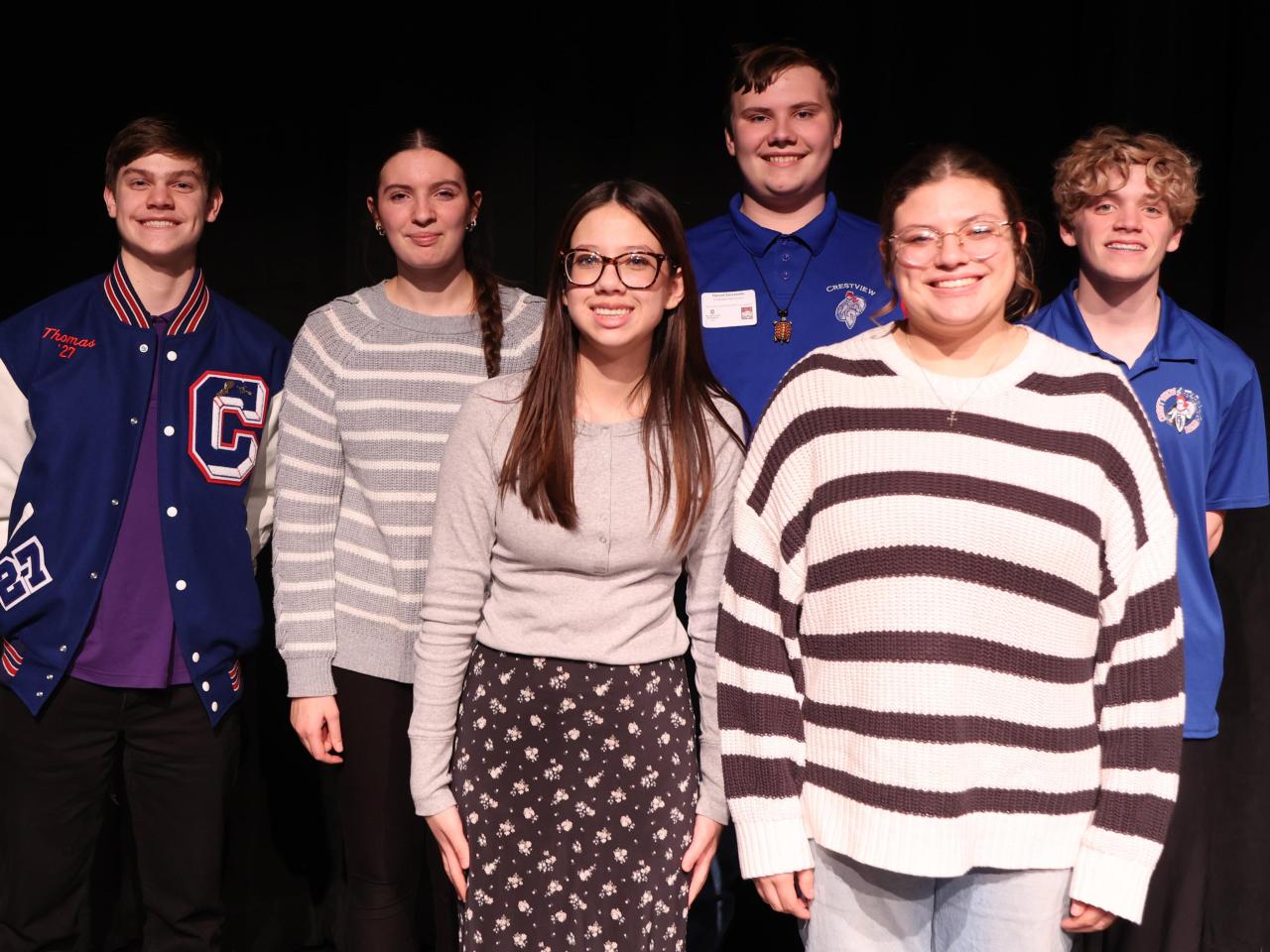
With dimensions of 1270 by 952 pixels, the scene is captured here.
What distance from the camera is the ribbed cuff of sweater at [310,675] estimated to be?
2.19 meters

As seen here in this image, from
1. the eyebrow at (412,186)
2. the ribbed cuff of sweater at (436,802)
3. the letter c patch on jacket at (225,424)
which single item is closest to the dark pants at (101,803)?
the letter c patch on jacket at (225,424)

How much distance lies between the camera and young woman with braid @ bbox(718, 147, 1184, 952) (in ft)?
5.16

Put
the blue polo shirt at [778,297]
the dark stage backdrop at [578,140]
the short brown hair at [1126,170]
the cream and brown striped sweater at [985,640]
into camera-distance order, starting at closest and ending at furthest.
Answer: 1. the cream and brown striped sweater at [985,640]
2. the short brown hair at [1126,170]
3. the blue polo shirt at [778,297]
4. the dark stage backdrop at [578,140]

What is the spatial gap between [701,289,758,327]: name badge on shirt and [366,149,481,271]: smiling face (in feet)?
1.71

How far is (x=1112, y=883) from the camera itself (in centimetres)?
158

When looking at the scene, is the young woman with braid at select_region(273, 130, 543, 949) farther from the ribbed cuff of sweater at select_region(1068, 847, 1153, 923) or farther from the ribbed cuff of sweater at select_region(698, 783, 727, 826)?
the ribbed cuff of sweater at select_region(1068, 847, 1153, 923)

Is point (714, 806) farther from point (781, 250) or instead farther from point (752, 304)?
point (781, 250)

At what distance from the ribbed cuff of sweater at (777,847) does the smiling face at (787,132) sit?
1.29 meters

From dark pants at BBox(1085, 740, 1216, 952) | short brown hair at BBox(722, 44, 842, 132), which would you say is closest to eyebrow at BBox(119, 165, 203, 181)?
short brown hair at BBox(722, 44, 842, 132)

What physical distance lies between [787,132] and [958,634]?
1.20 metres

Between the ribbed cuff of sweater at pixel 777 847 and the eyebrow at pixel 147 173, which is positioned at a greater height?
the eyebrow at pixel 147 173

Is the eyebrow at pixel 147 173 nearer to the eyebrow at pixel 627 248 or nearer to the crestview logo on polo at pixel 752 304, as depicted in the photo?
the eyebrow at pixel 627 248

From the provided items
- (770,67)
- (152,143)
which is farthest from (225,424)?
(770,67)

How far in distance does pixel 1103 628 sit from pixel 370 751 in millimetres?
1284
